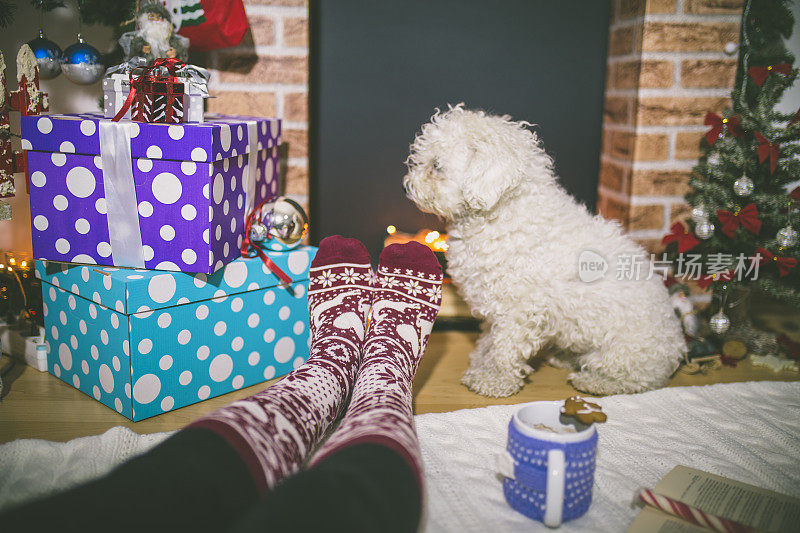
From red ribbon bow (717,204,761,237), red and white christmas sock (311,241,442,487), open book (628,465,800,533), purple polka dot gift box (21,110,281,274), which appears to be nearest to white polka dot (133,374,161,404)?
purple polka dot gift box (21,110,281,274)

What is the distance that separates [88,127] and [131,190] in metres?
0.15

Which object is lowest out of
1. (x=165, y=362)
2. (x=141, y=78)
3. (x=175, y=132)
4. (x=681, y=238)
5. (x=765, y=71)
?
(x=165, y=362)

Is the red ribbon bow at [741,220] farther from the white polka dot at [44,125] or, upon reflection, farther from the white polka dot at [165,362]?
the white polka dot at [44,125]

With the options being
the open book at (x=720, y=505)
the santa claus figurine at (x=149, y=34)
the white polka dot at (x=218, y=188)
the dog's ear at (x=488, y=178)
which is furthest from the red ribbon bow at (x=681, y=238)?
the santa claus figurine at (x=149, y=34)

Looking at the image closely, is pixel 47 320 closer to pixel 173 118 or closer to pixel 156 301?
pixel 156 301

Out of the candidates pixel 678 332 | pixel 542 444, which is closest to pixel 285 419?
pixel 542 444

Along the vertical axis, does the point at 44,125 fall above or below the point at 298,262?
above

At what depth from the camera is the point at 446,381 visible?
1.60 meters

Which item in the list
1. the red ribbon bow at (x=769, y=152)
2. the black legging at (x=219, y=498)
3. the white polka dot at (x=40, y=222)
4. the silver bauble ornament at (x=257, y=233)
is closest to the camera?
the black legging at (x=219, y=498)

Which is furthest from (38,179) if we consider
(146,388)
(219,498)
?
(219,498)

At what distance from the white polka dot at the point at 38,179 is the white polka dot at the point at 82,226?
→ 0.11 m

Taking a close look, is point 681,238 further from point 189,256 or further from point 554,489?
point 189,256

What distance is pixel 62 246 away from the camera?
136 cm

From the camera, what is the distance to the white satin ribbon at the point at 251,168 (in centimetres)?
145
